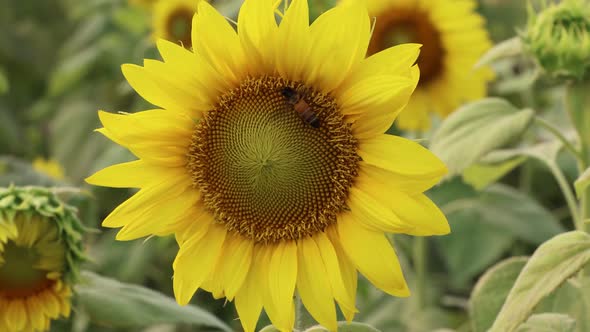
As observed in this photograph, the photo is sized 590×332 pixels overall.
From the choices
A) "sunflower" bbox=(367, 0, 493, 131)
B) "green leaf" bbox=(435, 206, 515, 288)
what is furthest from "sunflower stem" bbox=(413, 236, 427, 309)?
"sunflower" bbox=(367, 0, 493, 131)

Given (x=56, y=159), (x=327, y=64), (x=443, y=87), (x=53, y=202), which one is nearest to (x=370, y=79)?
(x=327, y=64)

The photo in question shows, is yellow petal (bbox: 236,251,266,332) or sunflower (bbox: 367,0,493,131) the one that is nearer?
yellow petal (bbox: 236,251,266,332)

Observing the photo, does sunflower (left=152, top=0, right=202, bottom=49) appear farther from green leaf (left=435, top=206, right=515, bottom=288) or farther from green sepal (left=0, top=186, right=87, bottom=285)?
Result: green sepal (left=0, top=186, right=87, bottom=285)

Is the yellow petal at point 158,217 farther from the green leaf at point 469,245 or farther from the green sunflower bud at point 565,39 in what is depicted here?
the green leaf at point 469,245

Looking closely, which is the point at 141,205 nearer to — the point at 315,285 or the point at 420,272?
the point at 315,285

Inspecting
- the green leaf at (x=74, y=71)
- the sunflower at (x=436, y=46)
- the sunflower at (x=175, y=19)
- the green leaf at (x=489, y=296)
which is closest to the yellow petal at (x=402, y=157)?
the green leaf at (x=489, y=296)

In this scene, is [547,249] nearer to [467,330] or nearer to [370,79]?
[370,79]
